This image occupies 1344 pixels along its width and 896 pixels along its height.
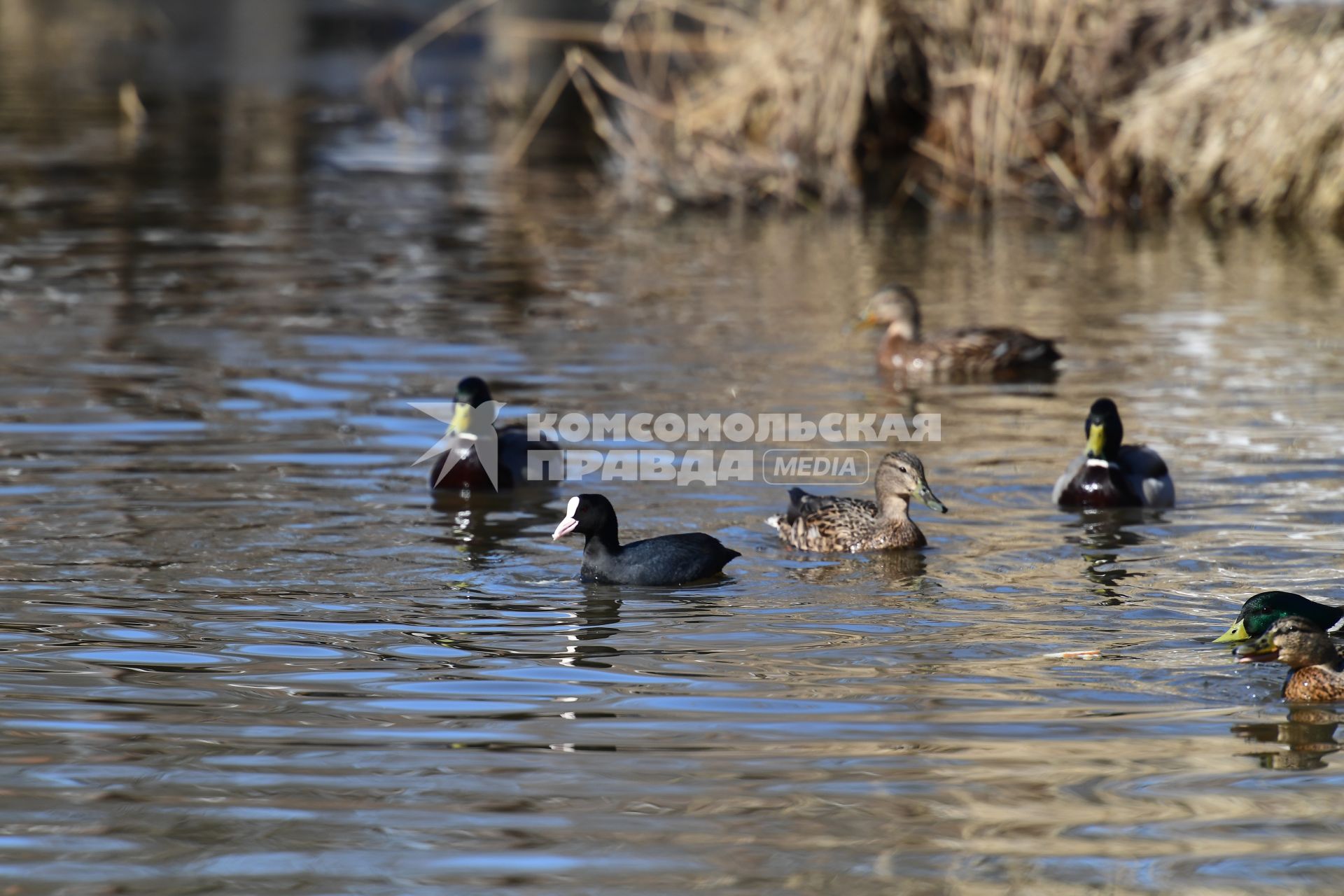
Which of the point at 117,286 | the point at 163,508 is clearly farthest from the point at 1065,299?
the point at 163,508

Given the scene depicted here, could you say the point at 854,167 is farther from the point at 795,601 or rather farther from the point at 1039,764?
the point at 1039,764

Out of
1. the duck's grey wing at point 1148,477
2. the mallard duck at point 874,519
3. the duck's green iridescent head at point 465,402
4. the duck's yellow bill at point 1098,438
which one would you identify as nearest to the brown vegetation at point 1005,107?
the duck's green iridescent head at point 465,402

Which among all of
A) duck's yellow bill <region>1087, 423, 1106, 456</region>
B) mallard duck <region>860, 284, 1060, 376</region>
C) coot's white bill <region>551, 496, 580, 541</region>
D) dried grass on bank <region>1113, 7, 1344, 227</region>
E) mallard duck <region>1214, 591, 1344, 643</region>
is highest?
dried grass on bank <region>1113, 7, 1344, 227</region>

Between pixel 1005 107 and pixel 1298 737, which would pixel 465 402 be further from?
pixel 1005 107

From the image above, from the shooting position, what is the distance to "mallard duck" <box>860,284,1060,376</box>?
14344 mm

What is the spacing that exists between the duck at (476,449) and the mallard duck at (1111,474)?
10.1 feet

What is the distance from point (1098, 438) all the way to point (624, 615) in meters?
3.29

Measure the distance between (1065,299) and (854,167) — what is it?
22.3 feet

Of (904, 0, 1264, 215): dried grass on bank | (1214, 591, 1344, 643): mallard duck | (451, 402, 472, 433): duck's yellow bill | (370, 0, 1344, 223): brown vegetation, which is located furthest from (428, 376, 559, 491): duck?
(904, 0, 1264, 215): dried grass on bank

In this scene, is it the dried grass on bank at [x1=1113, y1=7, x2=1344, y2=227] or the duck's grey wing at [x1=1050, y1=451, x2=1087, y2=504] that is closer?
the duck's grey wing at [x1=1050, y1=451, x2=1087, y2=504]

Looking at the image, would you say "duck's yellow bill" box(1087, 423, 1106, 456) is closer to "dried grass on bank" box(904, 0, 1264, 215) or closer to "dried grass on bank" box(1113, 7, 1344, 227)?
"dried grass on bank" box(1113, 7, 1344, 227)

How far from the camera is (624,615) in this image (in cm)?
841

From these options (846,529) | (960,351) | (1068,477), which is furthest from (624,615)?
(960,351)

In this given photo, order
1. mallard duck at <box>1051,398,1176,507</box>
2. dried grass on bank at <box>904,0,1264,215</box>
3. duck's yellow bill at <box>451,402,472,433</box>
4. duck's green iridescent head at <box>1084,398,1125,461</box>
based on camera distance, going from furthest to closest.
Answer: dried grass on bank at <box>904,0,1264,215</box> → duck's yellow bill at <box>451,402,472,433</box> → duck's green iridescent head at <box>1084,398,1125,461</box> → mallard duck at <box>1051,398,1176,507</box>
